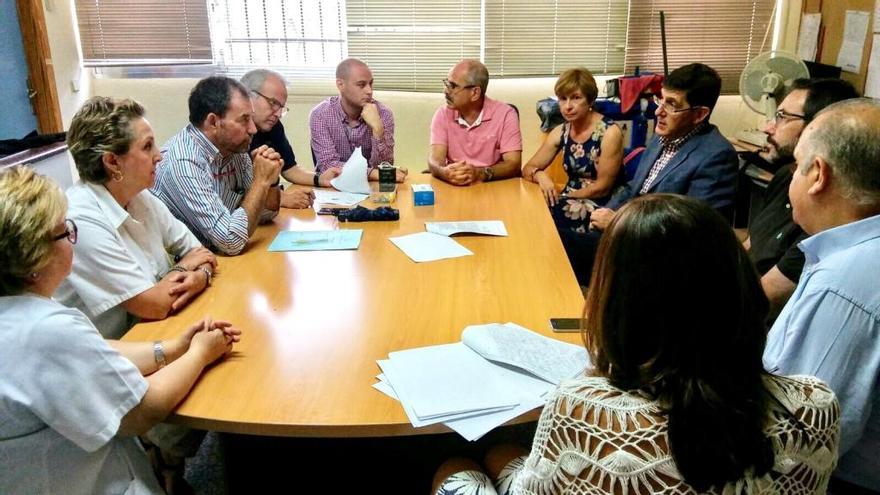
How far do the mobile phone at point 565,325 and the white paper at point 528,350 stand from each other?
6cm

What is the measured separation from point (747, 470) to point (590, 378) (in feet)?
0.78

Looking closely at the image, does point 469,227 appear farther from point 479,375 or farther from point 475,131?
point 475,131

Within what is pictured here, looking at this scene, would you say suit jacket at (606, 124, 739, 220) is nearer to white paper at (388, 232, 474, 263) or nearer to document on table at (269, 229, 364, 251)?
white paper at (388, 232, 474, 263)

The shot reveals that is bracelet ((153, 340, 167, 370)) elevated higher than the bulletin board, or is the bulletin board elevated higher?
the bulletin board

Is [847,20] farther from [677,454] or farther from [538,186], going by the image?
[677,454]

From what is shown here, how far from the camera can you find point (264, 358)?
56.2 inches

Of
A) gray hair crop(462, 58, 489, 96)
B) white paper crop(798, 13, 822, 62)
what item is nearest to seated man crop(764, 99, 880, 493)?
gray hair crop(462, 58, 489, 96)

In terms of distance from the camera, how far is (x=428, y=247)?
217cm

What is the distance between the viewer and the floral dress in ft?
10.1

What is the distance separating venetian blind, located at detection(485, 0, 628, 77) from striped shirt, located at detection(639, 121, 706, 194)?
6.56 ft

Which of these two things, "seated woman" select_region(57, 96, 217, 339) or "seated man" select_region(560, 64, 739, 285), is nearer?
"seated woman" select_region(57, 96, 217, 339)

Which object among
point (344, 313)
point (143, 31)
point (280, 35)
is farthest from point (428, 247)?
point (143, 31)

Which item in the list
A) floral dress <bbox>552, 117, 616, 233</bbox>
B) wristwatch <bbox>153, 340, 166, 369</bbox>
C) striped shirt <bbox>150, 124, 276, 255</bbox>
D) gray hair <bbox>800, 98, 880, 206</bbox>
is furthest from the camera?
floral dress <bbox>552, 117, 616, 233</bbox>

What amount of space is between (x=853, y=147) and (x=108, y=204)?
5.81ft
